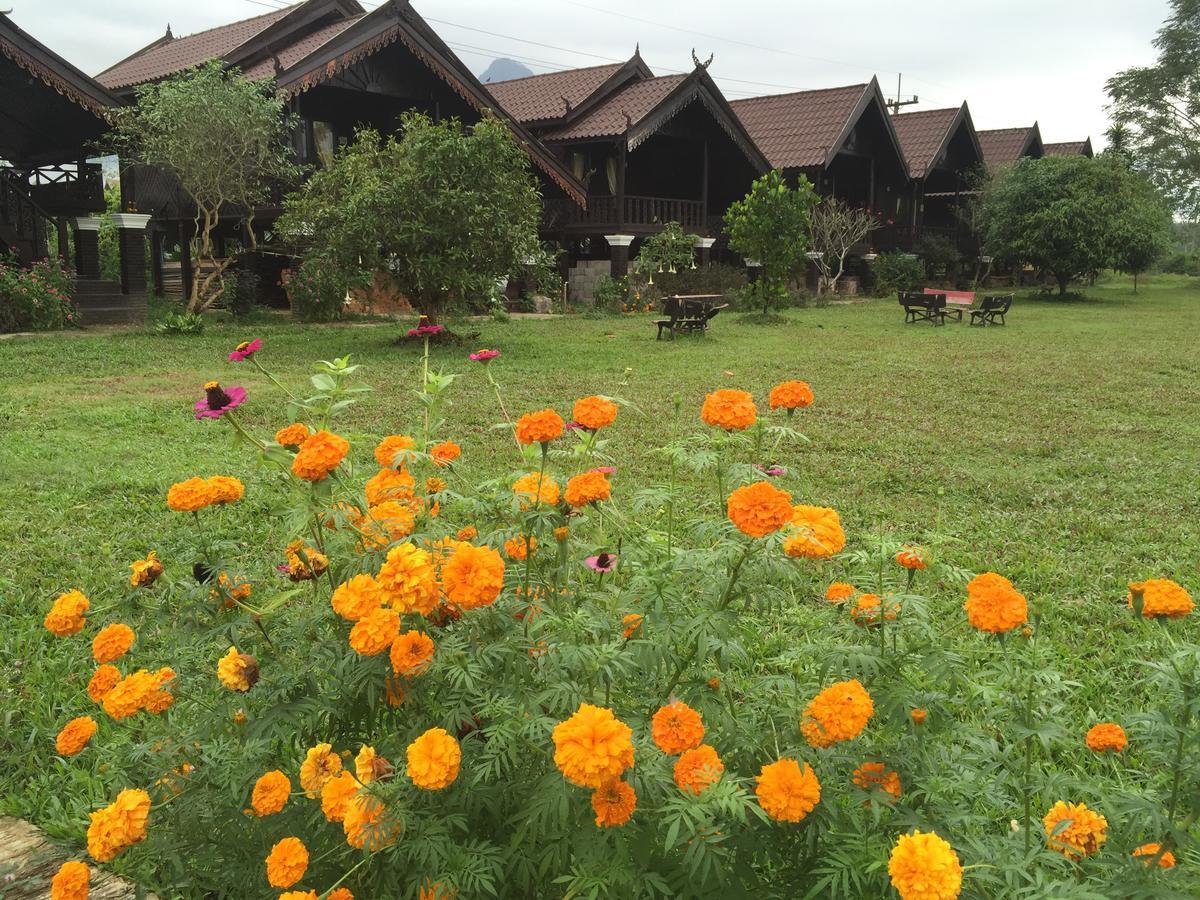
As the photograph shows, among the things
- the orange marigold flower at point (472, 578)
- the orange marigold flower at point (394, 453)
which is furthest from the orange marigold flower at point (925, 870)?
the orange marigold flower at point (394, 453)

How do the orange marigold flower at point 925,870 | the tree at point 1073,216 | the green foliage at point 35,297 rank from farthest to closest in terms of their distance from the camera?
the tree at point 1073,216 → the green foliage at point 35,297 → the orange marigold flower at point 925,870

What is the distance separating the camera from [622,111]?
67.5 feet

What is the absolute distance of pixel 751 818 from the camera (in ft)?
5.49

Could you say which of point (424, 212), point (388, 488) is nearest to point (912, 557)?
point (388, 488)

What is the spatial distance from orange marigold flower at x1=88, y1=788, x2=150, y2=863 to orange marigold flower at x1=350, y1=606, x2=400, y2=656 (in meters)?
0.47

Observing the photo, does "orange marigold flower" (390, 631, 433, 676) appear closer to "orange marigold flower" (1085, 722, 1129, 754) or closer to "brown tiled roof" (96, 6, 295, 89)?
"orange marigold flower" (1085, 722, 1129, 754)

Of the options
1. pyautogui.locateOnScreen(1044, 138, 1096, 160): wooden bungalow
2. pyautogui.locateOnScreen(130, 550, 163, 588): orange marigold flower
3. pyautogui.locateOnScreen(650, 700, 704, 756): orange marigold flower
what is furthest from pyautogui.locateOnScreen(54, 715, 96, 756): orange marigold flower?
pyautogui.locateOnScreen(1044, 138, 1096, 160): wooden bungalow

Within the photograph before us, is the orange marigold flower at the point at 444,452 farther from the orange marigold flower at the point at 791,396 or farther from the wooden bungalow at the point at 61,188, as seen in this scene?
the wooden bungalow at the point at 61,188

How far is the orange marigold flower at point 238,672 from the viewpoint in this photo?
5.76 feet

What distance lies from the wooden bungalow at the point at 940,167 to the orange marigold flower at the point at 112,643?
99.5 feet

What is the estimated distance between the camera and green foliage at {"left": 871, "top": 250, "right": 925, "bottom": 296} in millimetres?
26625

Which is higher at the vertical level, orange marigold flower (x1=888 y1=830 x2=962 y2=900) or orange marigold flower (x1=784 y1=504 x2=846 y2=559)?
orange marigold flower (x1=784 y1=504 x2=846 y2=559)

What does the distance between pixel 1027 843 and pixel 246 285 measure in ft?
56.9

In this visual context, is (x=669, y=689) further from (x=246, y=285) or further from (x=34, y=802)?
(x=246, y=285)
